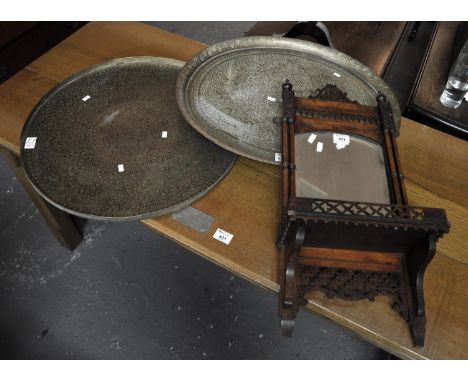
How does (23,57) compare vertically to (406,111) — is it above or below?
above

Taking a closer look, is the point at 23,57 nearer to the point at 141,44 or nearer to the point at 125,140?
the point at 141,44

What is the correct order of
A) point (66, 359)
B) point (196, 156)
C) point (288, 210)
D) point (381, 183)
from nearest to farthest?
1. point (288, 210)
2. point (381, 183)
3. point (196, 156)
4. point (66, 359)

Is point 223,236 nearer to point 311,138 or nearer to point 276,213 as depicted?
point 276,213

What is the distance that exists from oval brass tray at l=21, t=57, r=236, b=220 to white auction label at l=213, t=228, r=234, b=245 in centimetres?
10

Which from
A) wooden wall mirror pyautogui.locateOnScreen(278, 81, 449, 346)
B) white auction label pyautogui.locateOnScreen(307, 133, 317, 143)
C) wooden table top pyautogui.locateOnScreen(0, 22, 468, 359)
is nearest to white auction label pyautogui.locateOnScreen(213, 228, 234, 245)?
wooden table top pyautogui.locateOnScreen(0, 22, 468, 359)

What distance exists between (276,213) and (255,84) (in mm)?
409

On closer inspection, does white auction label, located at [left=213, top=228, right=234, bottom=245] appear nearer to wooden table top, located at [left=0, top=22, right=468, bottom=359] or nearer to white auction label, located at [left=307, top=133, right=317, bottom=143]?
wooden table top, located at [left=0, top=22, right=468, bottom=359]

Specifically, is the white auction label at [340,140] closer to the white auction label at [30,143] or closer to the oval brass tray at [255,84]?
the oval brass tray at [255,84]

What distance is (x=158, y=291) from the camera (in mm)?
1444

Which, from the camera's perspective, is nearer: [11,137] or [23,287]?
[11,137]

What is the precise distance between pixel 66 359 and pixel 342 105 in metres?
1.23

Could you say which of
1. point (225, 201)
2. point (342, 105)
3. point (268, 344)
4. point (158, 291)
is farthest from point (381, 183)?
point (158, 291)

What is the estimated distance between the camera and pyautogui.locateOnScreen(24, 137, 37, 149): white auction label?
0.99 meters

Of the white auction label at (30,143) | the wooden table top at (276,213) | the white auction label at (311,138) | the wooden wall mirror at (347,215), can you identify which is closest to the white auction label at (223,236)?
the wooden table top at (276,213)
